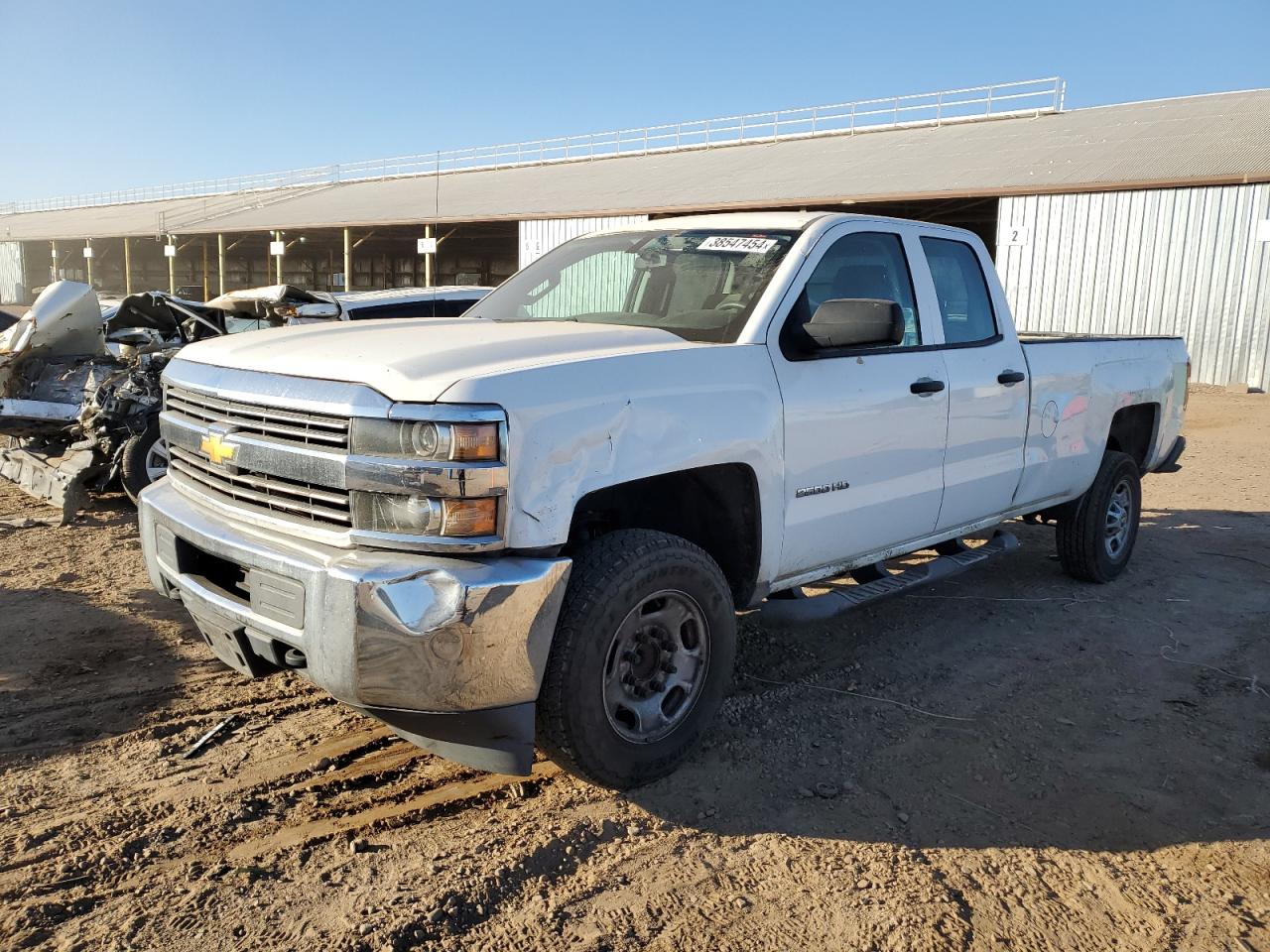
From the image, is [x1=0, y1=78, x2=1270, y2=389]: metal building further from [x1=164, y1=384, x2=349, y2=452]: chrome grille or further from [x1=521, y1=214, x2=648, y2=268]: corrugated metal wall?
[x1=164, y1=384, x2=349, y2=452]: chrome grille

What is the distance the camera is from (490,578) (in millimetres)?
2709

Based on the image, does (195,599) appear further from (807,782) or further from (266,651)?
(807,782)

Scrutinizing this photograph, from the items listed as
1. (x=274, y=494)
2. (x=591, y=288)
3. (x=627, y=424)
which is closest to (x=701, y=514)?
(x=627, y=424)

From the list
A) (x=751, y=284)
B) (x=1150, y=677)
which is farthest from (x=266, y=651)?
(x=1150, y=677)

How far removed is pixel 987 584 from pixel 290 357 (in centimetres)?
462

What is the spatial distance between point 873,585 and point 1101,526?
2371 millimetres

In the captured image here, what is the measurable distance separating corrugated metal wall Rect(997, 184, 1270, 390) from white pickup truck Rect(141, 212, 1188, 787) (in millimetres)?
15183

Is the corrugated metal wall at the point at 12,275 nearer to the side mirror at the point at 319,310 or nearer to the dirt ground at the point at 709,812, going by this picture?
the side mirror at the point at 319,310

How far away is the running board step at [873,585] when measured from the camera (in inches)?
158

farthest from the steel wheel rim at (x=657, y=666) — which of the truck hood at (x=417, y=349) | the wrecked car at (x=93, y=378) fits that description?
the wrecked car at (x=93, y=378)

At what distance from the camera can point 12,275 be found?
52.9 meters

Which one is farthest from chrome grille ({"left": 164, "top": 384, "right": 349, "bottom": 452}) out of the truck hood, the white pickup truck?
the truck hood

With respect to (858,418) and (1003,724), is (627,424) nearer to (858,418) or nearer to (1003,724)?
(858,418)

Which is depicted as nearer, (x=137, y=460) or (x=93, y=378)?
(x=137, y=460)
